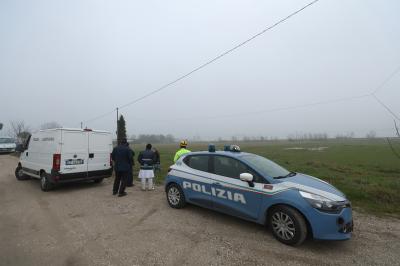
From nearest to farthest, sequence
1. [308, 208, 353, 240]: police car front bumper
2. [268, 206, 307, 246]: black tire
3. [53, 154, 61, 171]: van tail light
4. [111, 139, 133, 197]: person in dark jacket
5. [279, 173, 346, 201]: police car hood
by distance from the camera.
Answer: [308, 208, 353, 240]: police car front bumper < [268, 206, 307, 246]: black tire < [279, 173, 346, 201]: police car hood < [111, 139, 133, 197]: person in dark jacket < [53, 154, 61, 171]: van tail light

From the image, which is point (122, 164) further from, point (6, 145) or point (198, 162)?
point (6, 145)

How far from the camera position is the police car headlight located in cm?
373

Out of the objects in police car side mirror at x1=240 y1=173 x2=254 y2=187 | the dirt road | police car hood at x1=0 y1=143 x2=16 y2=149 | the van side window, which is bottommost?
the dirt road

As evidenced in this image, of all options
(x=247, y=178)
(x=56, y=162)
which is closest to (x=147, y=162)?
(x=56, y=162)

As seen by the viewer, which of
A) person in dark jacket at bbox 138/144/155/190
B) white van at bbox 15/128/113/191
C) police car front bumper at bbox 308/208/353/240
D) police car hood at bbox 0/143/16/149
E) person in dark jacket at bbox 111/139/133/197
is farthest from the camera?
police car hood at bbox 0/143/16/149

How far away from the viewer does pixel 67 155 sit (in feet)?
25.7

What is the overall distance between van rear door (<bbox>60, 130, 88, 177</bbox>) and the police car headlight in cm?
729

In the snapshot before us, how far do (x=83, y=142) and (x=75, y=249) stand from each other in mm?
5246

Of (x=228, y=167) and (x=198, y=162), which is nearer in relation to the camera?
A: (x=228, y=167)

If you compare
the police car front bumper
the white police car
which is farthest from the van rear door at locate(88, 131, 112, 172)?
the police car front bumper

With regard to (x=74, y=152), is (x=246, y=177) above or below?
below

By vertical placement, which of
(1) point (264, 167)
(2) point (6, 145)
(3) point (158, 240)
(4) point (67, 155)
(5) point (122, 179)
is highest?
(2) point (6, 145)

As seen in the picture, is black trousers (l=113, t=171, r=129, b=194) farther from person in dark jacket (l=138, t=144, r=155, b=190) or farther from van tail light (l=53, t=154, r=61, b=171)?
van tail light (l=53, t=154, r=61, b=171)

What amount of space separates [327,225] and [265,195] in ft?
3.40
